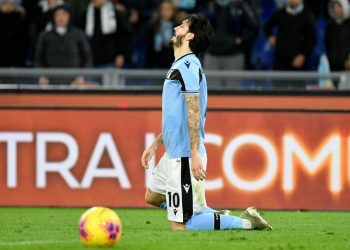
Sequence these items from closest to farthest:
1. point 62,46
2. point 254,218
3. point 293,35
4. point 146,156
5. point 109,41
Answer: point 254,218
point 146,156
point 62,46
point 293,35
point 109,41

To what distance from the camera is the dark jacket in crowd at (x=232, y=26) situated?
1753 cm

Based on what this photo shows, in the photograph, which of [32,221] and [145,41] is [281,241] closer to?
[32,221]

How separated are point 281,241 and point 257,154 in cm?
535

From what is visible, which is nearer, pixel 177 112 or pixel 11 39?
pixel 177 112

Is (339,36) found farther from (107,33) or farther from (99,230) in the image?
Answer: (99,230)

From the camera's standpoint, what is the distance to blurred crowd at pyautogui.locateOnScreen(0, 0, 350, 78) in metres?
17.1

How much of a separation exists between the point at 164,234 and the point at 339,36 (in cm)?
810

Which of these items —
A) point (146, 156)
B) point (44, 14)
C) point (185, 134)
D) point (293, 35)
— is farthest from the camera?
point (44, 14)

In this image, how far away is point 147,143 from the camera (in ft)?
49.8

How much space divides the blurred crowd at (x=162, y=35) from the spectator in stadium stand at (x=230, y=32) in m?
0.02

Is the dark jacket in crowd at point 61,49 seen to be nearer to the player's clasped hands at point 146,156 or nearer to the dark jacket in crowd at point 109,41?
the dark jacket in crowd at point 109,41

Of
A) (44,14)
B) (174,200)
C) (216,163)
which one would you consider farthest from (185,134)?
(44,14)

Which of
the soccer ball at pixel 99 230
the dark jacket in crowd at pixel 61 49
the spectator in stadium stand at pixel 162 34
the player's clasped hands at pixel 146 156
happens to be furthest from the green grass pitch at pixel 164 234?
the spectator in stadium stand at pixel 162 34

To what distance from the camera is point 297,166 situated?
15023 mm
